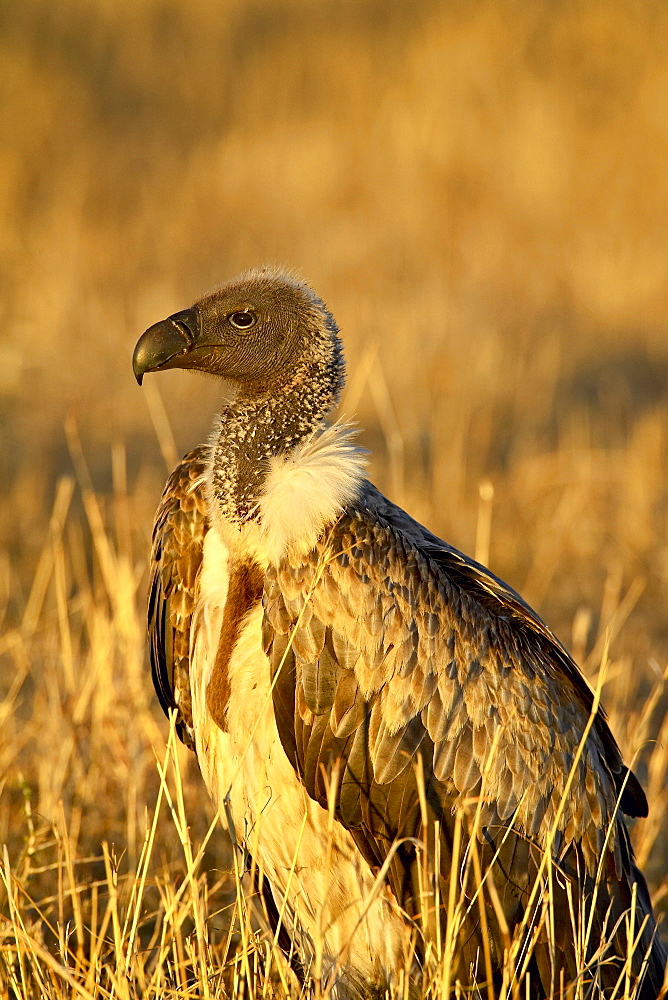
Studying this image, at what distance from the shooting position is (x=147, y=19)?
53.3ft

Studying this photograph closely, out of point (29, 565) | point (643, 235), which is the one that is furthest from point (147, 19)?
point (29, 565)

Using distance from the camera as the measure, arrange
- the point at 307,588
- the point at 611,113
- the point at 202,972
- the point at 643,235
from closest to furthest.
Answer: the point at 202,972
the point at 307,588
the point at 643,235
the point at 611,113

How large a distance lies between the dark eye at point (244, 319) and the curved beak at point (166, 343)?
11cm

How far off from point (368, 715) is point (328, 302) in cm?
907

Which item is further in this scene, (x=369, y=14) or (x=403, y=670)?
(x=369, y=14)

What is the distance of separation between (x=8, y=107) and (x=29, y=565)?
8891mm

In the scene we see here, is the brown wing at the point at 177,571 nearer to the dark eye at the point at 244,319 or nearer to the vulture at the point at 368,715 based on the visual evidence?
the vulture at the point at 368,715

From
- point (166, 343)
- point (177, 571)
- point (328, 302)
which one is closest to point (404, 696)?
point (177, 571)

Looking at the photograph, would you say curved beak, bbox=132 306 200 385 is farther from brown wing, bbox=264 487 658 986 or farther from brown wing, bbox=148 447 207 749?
brown wing, bbox=264 487 658 986

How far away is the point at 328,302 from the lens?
1180 centimetres

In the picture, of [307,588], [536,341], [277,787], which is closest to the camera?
[307,588]

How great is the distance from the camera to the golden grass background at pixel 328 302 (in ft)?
14.9

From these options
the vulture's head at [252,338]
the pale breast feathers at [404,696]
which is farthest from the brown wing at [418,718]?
the vulture's head at [252,338]

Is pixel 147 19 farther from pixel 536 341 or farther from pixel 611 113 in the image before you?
pixel 536 341
